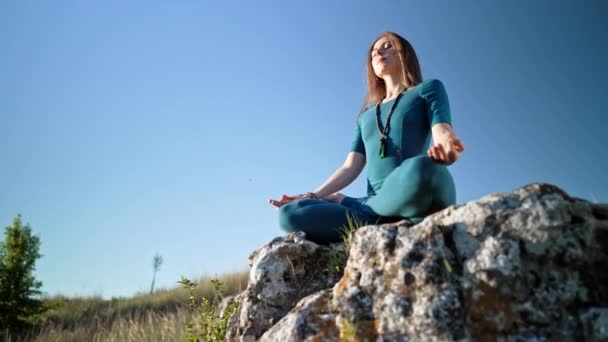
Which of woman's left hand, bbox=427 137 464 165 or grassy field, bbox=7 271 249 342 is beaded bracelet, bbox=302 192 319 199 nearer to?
woman's left hand, bbox=427 137 464 165

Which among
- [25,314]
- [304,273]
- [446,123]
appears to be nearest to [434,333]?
[304,273]

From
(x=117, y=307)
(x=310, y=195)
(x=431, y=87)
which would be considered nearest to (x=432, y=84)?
(x=431, y=87)

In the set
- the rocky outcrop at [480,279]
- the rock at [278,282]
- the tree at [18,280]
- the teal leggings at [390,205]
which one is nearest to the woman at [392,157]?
the teal leggings at [390,205]

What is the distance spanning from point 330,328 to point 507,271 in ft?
2.31

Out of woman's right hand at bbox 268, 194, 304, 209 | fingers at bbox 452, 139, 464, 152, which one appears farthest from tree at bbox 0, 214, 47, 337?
fingers at bbox 452, 139, 464, 152

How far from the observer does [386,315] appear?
1.49 meters

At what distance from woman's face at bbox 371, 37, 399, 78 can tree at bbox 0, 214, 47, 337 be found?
15591mm

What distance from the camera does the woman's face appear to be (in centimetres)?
362

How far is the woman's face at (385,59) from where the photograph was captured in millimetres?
A: 3623

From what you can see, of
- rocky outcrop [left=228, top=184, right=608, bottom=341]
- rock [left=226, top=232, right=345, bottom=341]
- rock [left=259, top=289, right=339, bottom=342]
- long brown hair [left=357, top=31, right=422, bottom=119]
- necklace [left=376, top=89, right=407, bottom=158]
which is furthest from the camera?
long brown hair [left=357, top=31, right=422, bottom=119]

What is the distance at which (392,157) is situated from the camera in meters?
3.21

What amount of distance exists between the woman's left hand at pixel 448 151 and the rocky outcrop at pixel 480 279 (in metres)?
0.55

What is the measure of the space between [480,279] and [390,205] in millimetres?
1246

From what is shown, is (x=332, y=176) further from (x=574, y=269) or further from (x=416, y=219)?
(x=574, y=269)
